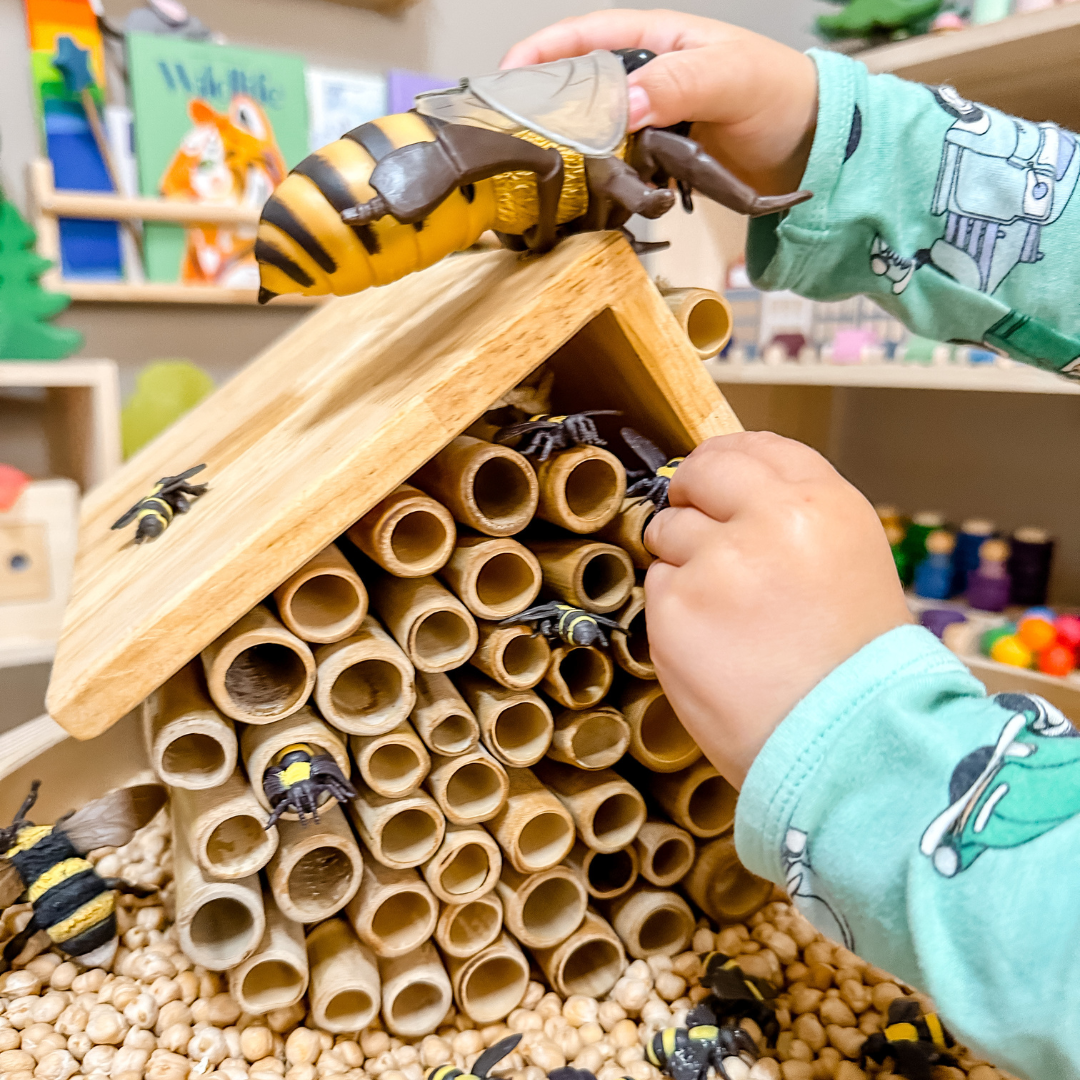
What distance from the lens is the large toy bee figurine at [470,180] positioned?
39 cm

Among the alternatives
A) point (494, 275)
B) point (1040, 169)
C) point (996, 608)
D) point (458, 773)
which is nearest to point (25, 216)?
point (494, 275)

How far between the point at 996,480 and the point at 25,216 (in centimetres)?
141

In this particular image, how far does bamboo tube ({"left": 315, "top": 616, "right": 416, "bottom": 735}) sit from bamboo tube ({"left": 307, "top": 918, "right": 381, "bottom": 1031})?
15cm

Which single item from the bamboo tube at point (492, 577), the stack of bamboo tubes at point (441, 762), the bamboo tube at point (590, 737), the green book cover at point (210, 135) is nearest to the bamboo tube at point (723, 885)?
the stack of bamboo tubes at point (441, 762)

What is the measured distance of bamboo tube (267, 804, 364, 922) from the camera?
44 centimetres

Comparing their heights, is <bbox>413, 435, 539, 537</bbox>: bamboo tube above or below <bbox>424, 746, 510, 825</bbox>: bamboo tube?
above

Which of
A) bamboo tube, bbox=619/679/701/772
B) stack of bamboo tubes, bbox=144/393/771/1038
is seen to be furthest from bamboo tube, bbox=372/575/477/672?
bamboo tube, bbox=619/679/701/772

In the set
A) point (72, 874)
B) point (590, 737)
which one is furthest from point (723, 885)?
point (72, 874)

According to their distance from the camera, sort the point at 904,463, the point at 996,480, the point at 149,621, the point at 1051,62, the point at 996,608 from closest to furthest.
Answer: the point at 149,621, the point at 1051,62, the point at 996,608, the point at 996,480, the point at 904,463

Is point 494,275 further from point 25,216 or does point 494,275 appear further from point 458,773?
point 25,216

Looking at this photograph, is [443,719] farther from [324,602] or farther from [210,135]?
[210,135]

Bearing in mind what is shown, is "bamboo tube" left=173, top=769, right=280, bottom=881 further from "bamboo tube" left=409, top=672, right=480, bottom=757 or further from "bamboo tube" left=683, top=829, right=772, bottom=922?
"bamboo tube" left=683, top=829, right=772, bottom=922

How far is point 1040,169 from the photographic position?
0.56 metres

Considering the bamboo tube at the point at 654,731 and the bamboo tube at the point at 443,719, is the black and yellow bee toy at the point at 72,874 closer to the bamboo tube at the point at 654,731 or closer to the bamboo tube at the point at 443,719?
the bamboo tube at the point at 443,719
